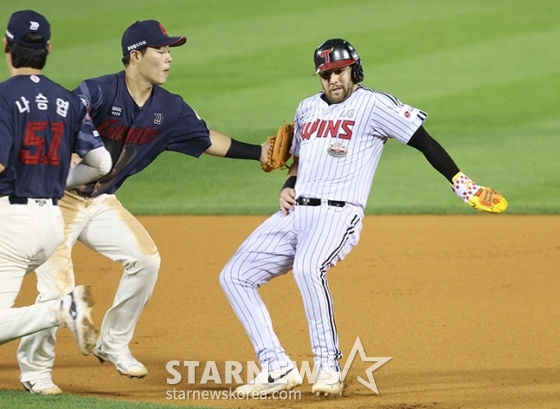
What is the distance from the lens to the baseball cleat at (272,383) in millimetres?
5359

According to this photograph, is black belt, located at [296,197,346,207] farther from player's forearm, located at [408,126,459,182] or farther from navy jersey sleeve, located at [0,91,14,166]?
navy jersey sleeve, located at [0,91,14,166]

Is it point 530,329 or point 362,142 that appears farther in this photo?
point 530,329

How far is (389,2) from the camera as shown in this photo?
774 inches

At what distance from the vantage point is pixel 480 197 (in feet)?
18.0

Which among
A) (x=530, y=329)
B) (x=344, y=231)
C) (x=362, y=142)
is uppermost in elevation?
(x=362, y=142)

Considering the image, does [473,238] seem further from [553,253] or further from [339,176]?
[339,176]

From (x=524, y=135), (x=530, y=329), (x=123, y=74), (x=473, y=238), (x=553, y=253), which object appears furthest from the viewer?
(x=524, y=135)

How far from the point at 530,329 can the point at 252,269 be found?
225 cm

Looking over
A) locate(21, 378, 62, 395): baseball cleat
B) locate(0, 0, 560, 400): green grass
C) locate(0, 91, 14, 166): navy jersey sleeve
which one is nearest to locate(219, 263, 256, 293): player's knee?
locate(21, 378, 62, 395): baseball cleat

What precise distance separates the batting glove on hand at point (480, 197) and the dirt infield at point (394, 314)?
97 cm

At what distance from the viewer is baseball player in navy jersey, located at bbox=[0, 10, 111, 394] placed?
4539 millimetres

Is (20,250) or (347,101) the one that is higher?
(347,101)

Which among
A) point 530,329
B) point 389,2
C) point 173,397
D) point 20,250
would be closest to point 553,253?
point 530,329

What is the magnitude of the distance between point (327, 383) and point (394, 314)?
2.10 m
